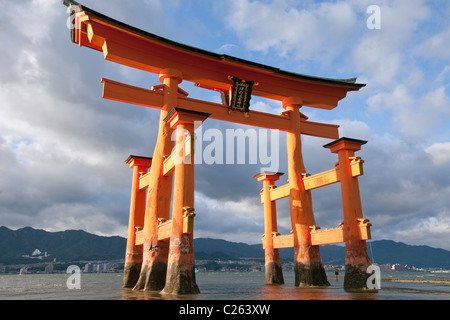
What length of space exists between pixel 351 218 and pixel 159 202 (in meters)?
9.06

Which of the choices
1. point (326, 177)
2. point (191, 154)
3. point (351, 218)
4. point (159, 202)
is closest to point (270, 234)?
point (326, 177)

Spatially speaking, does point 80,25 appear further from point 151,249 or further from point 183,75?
point 151,249

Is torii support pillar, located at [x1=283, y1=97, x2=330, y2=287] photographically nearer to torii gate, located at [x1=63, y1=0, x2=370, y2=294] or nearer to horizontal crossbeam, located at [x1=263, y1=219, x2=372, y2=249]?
torii gate, located at [x1=63, y1=0, x2=370, y2=294]

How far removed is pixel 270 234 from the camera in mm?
21766

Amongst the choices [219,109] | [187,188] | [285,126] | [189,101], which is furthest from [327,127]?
[187,188]

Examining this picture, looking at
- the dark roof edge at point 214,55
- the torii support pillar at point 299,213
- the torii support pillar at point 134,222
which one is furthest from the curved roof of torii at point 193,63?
the torii support pillar at point 134,222

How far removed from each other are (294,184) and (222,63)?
7.83m

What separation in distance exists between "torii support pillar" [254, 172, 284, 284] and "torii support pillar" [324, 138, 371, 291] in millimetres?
5740

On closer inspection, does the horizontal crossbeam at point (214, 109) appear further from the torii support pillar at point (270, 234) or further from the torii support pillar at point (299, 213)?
the torii support pillar at point (270, 234)

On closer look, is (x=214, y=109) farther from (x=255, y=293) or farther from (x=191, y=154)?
(x=255, y=293)

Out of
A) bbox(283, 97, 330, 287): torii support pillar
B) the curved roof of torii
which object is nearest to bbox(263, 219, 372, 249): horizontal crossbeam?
bbox(283, 97, 330, 287): torii support pillar

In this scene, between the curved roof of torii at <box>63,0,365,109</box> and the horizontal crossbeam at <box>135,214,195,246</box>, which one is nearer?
the horizontal crossbeam at <box>135,214,195,246</box>

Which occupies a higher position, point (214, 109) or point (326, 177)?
point (214, 109)

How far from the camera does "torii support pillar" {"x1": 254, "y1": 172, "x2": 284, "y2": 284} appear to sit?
21641 mm
